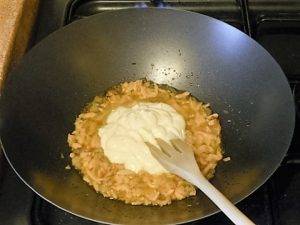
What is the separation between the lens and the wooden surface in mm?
952

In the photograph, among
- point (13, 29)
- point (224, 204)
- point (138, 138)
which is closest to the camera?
point (224, 204)

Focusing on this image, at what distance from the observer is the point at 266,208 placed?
2.57 feet

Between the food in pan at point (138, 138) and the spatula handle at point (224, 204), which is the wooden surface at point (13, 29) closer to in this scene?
the food in pan at point (138, 138)

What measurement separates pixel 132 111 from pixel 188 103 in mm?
133

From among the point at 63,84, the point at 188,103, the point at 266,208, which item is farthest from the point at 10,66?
the point at 266,208

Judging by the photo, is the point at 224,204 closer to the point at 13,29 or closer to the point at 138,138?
the point at 138,138

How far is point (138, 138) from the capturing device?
876 mm

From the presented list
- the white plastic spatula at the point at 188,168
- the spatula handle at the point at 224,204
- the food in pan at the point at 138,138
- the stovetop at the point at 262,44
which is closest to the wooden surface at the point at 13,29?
the stovetop at the point at 262,44

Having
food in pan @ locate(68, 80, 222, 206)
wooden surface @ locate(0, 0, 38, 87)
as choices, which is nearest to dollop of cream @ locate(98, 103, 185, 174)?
food in pan @ locate(68, 80, 222, 206)

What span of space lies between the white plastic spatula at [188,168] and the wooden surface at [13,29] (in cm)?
36

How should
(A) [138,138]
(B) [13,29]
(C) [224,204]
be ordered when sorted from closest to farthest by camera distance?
1. (C) [224,204]
2. (A) [138,138]
3. (B) [13,29]

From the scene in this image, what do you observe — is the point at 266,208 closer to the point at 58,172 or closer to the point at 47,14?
the point at 58,172

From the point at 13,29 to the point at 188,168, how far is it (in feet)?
1.67

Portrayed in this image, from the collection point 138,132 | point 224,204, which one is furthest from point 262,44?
point 224,204
